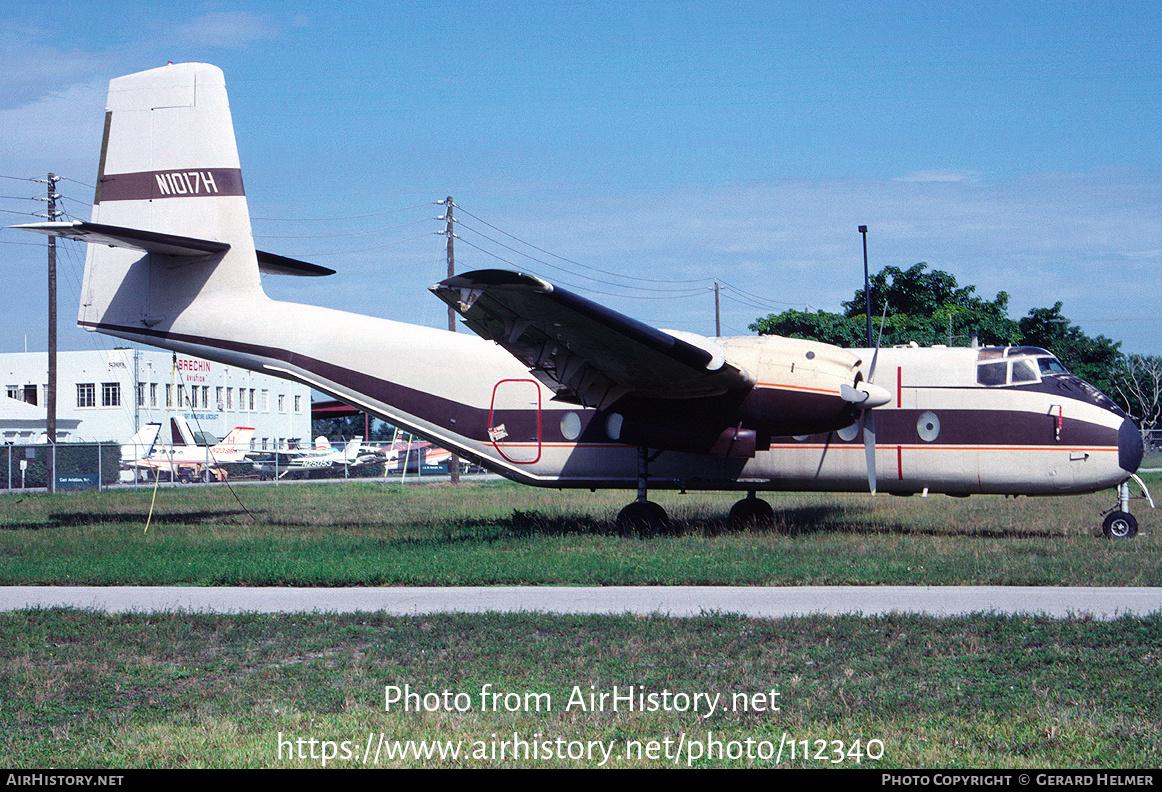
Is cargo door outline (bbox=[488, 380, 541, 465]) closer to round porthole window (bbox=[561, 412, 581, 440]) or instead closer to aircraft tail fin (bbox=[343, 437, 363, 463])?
round porthole window (bbox=[561, 412, 581, 440])

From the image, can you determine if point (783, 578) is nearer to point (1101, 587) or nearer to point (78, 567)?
point (1101, 587)

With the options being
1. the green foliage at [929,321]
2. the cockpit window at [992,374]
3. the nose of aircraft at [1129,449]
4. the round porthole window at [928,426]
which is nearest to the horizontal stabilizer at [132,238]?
the round porthole window at [928,426]

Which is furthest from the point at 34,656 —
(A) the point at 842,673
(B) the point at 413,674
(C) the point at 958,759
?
(C) the point at 958,759

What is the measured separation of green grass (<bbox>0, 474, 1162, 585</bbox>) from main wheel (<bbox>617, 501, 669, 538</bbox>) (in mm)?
411

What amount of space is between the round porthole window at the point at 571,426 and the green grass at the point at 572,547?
5.56 ft

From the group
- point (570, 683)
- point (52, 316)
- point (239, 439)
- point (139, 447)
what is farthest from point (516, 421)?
point (239, 439)

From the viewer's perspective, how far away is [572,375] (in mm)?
16047

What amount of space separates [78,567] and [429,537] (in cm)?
533

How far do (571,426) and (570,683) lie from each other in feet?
34.2

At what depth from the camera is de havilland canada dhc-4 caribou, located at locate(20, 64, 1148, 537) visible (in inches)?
600

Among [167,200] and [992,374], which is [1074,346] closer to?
[992,374]

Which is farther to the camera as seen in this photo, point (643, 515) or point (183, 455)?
point (183, 455)

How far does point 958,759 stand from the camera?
558 centimetres

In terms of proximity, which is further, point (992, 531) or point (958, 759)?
point (992, 531)
